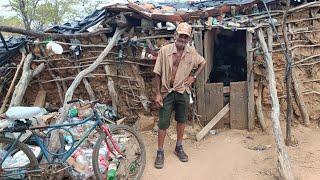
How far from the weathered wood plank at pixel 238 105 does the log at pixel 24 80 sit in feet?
10.5

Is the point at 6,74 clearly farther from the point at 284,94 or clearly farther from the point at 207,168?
the point at 284,94

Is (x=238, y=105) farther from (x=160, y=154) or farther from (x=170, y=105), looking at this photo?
(x=160, y=154)

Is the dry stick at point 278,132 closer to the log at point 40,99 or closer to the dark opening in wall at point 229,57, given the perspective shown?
the dark opening in wall at point 229,57

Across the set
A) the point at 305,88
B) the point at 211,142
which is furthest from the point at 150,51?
the point at 305,88

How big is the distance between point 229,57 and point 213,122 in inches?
84.3

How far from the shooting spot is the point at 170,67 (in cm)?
483

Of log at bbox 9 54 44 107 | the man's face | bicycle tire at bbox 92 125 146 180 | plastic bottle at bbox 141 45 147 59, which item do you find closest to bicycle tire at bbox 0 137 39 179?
bicycle tire at bbox 92 125 146 180

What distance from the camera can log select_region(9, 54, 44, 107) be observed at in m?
5.54

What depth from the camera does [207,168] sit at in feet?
16.3

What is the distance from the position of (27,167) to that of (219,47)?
15.5ft

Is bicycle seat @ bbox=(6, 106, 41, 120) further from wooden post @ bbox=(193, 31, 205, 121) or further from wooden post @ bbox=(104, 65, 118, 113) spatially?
wooden post @ bbox=(193, 31, 205, 121)

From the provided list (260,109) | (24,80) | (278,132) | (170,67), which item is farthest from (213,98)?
(24,80)

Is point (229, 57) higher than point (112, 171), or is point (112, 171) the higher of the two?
point (229, 57)

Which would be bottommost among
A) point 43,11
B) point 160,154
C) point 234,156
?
point 234,156
